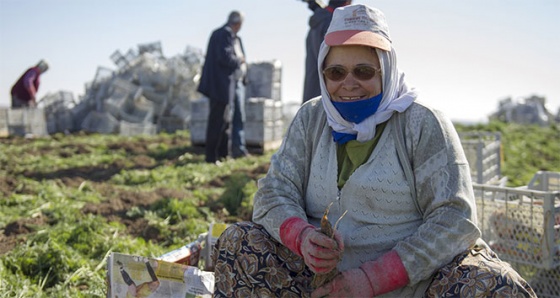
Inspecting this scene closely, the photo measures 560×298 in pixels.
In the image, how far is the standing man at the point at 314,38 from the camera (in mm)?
5086

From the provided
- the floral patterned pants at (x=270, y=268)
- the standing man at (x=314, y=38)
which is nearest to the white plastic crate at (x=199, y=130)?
the standing man at (x=314, y=38)

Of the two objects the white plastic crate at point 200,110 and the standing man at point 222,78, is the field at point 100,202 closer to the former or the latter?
the standing man at point 222,78

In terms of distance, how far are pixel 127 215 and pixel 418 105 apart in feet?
9.73

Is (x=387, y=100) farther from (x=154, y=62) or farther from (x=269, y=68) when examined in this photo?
(x=154, y=62)

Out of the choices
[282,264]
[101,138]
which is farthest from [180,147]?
[282,264]

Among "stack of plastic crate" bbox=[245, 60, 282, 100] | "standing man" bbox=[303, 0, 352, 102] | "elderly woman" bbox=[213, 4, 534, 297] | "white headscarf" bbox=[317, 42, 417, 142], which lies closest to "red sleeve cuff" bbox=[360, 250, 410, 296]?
"elderly woman" bbox=[213, 4, 534, 297]

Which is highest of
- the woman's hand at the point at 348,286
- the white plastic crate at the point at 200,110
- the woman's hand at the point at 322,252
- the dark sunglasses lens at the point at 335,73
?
the dark sunglasses lens at the point at 335,73

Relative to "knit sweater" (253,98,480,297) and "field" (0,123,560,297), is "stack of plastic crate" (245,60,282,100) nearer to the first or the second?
"field" (0,123,560,297)

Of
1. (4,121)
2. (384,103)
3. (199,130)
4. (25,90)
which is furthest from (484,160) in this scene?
(25,90)

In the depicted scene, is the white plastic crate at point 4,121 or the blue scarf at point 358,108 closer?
the blue scarf at point 358,108

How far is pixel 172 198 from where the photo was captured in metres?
4.71

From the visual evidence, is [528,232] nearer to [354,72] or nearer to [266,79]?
[354,72]

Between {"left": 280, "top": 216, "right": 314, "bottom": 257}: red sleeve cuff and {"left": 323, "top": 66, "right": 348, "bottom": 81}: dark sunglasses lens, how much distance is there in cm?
57

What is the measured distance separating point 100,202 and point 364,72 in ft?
11.5
